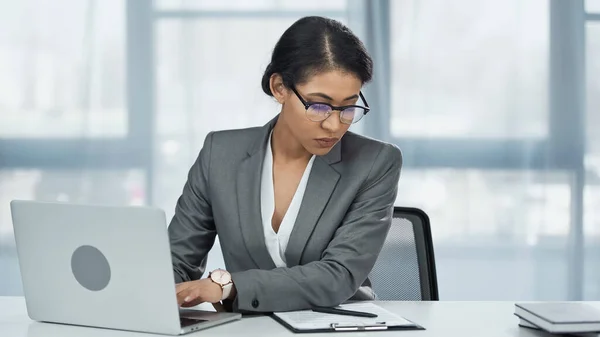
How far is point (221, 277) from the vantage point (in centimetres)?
195

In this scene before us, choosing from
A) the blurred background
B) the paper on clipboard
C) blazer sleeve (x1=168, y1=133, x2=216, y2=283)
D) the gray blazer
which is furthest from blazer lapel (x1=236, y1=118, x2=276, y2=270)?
the blurred background

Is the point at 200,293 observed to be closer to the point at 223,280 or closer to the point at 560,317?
the point at 223,280

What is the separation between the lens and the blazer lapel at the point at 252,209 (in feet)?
7.33

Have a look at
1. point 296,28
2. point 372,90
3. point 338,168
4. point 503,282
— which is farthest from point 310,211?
point 503,282

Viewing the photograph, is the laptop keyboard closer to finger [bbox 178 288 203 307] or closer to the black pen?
finger [bbox 178 288 203 307]

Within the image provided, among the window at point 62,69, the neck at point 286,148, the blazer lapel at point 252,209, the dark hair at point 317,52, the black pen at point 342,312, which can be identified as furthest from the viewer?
the window at point 62,69

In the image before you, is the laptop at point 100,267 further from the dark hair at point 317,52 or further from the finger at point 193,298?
the dark hair at point 317,52

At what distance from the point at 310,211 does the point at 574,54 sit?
2.26 metres

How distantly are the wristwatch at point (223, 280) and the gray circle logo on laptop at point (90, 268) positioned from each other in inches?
12.0

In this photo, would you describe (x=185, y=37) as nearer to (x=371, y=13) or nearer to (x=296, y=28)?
(x=371, y=13)

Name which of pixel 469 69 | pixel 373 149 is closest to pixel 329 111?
pixel 373 149

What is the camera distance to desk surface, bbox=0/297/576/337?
1740 mm

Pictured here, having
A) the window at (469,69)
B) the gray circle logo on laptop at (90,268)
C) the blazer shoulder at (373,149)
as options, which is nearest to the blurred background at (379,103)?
the window at (469,69)

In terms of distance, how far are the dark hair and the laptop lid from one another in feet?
2.23
